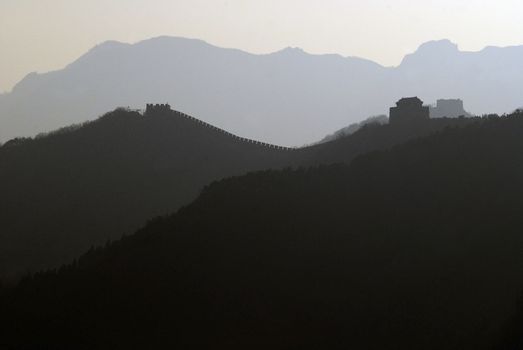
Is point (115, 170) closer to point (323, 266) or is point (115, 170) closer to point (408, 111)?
point (408, 111)

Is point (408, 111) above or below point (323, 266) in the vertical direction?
above

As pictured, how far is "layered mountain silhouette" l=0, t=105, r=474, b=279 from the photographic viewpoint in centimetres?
4984

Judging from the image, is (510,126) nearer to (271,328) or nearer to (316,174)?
(316,174)

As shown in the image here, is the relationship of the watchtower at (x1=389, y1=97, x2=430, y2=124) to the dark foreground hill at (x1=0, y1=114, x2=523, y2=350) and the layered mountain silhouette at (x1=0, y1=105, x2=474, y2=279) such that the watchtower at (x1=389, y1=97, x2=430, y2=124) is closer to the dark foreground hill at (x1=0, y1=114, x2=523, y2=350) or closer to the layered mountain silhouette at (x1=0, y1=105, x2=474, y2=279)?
the layered mountain silhouette at (x1=0, y1=105, x2=474, y2=279)

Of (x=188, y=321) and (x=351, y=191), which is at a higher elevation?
(x=351, y=191)

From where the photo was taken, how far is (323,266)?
31.1 meters

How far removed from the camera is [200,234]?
35.2 m

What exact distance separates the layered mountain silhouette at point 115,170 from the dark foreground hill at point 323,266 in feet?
38.0

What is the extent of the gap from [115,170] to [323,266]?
30.7 m

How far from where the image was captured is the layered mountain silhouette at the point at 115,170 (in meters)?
49.8


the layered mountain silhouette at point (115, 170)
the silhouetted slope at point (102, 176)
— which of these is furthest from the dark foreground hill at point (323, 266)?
the silhouetted slope at point (102, 176)

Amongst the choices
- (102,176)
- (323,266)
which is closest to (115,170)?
(102,176)

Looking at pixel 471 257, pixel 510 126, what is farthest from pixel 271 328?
pixel 510 126

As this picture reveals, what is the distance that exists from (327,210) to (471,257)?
8.77m
